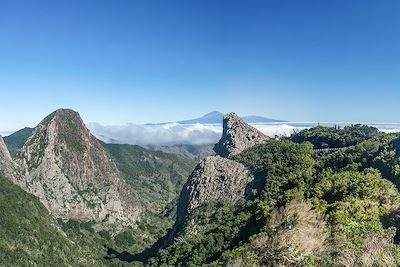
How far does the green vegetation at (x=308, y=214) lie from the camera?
32812 mm

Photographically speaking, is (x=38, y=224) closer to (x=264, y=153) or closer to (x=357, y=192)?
(x=264, y=153)

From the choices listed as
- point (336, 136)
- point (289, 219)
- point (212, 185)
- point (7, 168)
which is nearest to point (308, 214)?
point (289, 219)

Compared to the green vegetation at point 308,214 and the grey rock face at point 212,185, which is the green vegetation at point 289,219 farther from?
the grey rock face at point 212,185

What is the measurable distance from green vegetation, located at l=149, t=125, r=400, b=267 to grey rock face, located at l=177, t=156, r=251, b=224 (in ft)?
14.4

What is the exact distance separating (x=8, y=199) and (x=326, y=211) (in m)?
128

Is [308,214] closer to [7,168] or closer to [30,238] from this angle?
[30,238]

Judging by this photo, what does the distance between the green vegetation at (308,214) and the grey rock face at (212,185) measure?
14.4ft

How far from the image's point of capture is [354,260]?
2906cm

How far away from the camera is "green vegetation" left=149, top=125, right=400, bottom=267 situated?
32.8 m

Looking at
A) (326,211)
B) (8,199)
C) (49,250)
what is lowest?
(49,250)

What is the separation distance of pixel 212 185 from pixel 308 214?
78732 mm

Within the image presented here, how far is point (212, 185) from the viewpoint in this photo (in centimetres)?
12800

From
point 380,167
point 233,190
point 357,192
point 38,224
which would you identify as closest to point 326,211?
point 357,192

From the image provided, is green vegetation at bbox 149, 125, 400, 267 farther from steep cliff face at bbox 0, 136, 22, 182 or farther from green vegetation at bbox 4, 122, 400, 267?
steep cliff face at bbox 0, 136, 22, 182
